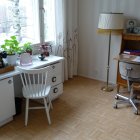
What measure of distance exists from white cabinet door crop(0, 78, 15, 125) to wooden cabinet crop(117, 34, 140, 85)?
175 centimetres

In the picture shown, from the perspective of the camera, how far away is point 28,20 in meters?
3.28

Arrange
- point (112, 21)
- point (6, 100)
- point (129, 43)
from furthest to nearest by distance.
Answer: point (129, 43), point (112, 21), point (6, 100)

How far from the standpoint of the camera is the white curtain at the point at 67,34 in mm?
3537

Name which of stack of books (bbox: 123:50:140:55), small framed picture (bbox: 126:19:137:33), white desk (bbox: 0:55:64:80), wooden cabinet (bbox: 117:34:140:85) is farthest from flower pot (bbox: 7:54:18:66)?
small framed picture (bbox: 126:19:137:33)

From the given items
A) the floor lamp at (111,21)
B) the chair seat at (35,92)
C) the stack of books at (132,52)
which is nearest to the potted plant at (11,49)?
the chair seat at (35,92)

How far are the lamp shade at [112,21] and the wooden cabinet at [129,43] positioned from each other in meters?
0.23

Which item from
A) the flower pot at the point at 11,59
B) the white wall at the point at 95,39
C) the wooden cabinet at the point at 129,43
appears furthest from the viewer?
the white wall at the point at 95,39

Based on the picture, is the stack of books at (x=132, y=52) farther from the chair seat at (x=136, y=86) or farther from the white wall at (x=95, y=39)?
the chair seat at (x=136, y=86)

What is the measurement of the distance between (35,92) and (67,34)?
1599 mm

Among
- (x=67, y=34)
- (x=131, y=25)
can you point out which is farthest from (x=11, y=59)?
(x=131, y=25)

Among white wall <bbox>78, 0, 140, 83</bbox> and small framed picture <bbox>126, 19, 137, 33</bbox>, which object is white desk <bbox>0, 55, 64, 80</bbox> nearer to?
white wall <bbox>78, 0, 140, 83</bbox>

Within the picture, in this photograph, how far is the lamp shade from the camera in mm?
3170

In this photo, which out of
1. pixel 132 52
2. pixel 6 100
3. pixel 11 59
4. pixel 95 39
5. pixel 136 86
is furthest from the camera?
pixel 95 39

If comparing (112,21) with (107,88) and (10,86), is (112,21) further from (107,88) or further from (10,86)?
(10,86)
